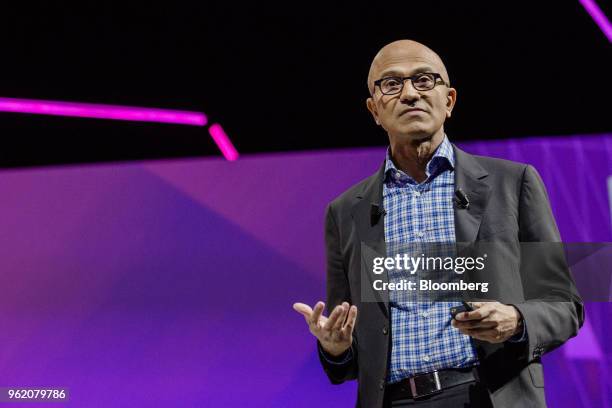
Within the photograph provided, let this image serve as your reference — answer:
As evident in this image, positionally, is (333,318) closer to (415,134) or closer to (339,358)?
(339,358)

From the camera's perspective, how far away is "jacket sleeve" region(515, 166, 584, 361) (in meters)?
1.64

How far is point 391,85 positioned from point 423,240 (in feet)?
1.65

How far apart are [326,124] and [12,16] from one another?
2.06 metres

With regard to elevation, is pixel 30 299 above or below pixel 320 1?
below

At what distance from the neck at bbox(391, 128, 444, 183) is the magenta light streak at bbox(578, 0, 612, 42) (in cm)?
193

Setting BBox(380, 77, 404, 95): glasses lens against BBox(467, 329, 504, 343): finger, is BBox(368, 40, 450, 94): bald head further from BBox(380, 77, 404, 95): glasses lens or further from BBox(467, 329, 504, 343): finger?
BBox(467, 329, 504, 343): finger

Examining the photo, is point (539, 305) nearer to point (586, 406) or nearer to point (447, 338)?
point (447, 338)

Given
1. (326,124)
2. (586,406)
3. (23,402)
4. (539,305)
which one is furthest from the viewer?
(326,124)

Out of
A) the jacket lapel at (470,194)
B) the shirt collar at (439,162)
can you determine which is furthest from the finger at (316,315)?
the shirt collar at (439,162)

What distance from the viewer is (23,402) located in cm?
319

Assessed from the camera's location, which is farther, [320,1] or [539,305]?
[320,1]

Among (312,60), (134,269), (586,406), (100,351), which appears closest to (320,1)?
(312,60)

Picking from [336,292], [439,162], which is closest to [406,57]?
[439,162]

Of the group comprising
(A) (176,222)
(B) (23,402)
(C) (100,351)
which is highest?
(A) (176,222)
